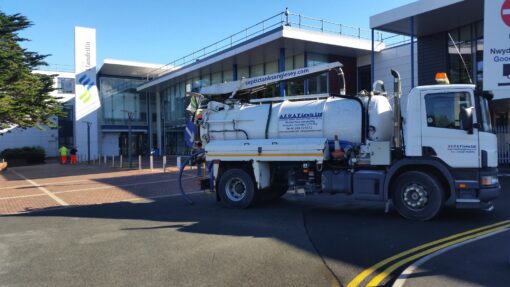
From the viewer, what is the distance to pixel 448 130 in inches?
319

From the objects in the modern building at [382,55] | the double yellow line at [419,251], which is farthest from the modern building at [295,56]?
the double yellow line at [419,251]

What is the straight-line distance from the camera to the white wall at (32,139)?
159 feet

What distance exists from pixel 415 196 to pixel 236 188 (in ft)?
14.0

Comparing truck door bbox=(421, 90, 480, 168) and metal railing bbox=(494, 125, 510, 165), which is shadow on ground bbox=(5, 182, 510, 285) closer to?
truck door bbox=(421, 90, 480, 168)

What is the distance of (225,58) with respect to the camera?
27.1 m

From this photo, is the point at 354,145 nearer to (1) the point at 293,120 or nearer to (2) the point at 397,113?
(2) the point at 397,113

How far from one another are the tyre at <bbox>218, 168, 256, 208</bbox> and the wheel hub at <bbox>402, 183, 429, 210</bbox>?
3.53 metres

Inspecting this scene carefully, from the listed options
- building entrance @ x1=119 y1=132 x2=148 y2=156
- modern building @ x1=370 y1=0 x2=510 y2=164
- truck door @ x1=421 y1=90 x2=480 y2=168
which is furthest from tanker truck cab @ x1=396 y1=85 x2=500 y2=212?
building entrance @ x1=119 y1=132 x2=148 y2=156

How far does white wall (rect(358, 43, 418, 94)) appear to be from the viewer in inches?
897

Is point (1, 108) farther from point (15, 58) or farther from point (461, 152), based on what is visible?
point (461, 152)

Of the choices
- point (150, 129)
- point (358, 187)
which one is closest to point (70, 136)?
point (150, 129)

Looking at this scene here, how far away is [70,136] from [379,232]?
49.7m

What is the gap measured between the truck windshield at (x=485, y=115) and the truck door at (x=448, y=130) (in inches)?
9.2

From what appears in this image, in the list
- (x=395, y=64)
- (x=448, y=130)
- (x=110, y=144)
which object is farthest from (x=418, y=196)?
(x=110, y=144)
